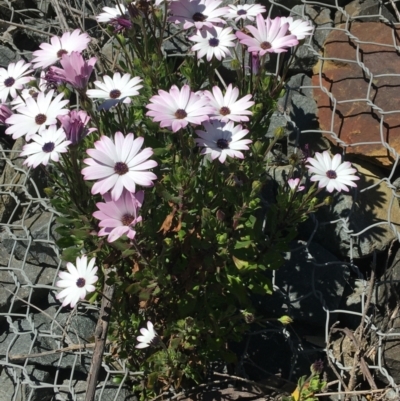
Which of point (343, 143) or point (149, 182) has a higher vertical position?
point (343, 143)

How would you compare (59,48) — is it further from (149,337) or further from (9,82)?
(149,337)

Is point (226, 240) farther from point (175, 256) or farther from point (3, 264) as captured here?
point (3, 264)

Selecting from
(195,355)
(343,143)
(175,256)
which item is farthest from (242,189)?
(343,143)

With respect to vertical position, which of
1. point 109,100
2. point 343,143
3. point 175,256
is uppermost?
point 343,143

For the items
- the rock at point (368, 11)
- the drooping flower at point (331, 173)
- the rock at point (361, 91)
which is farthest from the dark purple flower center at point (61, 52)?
the rock at point (368, 11)

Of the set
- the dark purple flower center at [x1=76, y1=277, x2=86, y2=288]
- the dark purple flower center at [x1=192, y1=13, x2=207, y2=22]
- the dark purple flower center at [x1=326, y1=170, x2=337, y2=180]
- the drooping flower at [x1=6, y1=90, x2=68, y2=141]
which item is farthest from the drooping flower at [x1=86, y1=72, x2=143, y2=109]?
the dark purple flower center at [x1=326, y1=170, x2=337, y2=180]

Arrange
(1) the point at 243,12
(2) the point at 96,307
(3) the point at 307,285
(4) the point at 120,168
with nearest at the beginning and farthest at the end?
(4) the point at 120,168 < (1) the point at 243,12 < (2) the point at 96,307 < (3) the point at 307,285

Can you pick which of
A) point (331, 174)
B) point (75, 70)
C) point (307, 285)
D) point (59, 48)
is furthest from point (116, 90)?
point (307, 285)
